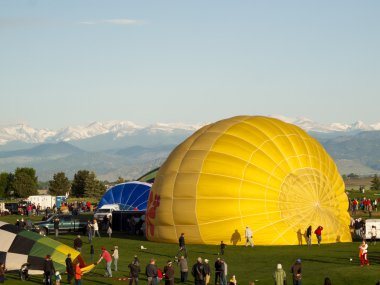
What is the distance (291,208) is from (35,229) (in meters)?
17.4

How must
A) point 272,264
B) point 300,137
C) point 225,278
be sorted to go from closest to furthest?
point 225,278 → point 272,264 → point 300,137

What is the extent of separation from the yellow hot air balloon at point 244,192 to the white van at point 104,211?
61.4 ft

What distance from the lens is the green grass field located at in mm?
39531

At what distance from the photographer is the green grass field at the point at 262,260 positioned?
1556 inches

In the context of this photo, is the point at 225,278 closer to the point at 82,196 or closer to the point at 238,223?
the point at 238,223

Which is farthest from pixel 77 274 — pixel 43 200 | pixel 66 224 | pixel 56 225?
pixel 43 200

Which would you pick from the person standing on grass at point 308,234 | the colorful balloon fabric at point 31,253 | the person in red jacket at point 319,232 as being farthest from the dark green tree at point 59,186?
the colorful balloon fabric at point 31,253

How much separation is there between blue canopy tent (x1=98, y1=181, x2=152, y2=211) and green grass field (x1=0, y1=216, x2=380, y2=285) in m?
23.2

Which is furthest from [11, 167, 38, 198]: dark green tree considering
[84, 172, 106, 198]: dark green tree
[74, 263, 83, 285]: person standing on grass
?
[74, 263, 83, 285]: person standing on grass

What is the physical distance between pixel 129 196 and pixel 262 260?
37.3 metres

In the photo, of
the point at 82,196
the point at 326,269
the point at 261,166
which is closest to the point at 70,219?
the point at 261,166

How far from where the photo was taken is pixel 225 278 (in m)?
38.3

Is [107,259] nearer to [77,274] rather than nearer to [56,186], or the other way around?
[77,274]

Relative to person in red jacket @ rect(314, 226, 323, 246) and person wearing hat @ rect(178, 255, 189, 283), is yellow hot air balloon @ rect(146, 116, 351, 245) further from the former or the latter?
person wearing hat @ rect(178, 255, 189, 283)
